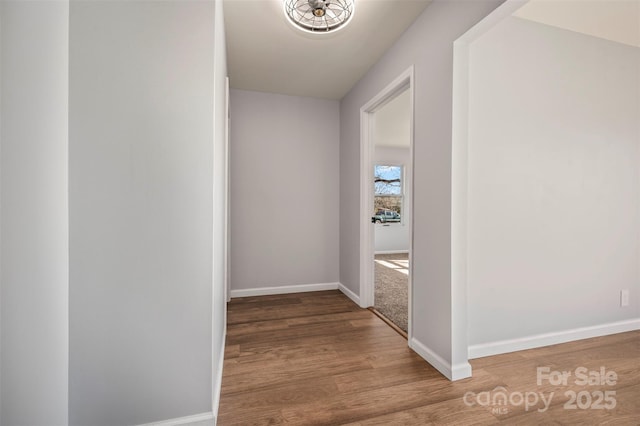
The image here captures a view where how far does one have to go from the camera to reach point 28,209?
66 centimetres

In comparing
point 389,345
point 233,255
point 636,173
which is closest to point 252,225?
point 233,255

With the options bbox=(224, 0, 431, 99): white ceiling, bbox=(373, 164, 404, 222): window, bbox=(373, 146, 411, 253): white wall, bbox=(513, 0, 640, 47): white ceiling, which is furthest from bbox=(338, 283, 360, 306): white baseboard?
bbox=(373, 164, 404, 222): window

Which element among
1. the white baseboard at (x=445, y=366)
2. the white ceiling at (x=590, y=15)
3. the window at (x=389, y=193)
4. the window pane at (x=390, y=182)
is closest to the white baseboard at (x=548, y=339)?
the white baseboard at (x=445, y=366)

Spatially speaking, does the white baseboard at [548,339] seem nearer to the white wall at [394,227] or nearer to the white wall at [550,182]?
the white wall at [550,182]

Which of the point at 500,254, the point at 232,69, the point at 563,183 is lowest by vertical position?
the point at 500,254

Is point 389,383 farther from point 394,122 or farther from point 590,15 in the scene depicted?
point 394,122

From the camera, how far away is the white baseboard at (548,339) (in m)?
1.93

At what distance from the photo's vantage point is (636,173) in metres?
2.37

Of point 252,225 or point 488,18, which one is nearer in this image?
point 488,18

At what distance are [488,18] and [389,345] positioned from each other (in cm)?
217

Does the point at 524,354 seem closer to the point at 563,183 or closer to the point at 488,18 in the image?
the point at 563,183

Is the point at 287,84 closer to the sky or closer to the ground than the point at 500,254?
closer to the sky

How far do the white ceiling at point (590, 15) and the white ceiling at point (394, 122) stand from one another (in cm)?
131

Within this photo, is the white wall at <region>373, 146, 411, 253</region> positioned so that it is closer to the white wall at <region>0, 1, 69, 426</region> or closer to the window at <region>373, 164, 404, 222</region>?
the window at <region>373, 164, 404, 222</region>
